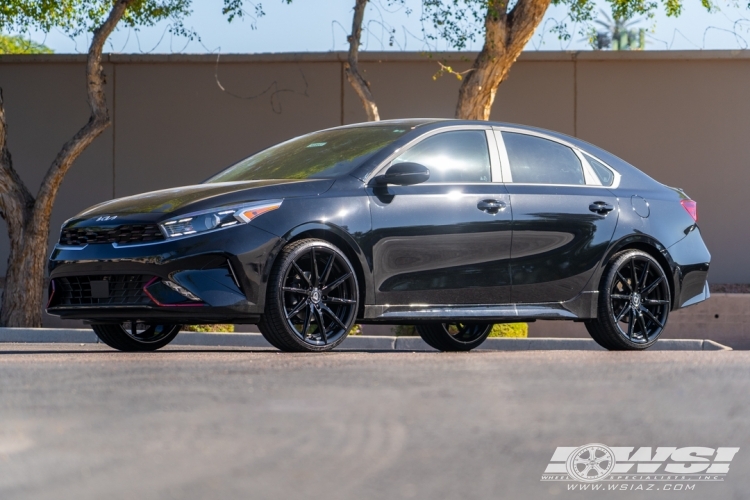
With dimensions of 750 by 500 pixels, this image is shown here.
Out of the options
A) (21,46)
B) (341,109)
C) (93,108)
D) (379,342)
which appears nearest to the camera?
(379,342)

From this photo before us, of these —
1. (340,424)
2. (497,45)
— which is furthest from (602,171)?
(497,45)

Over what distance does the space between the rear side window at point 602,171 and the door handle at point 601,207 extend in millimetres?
309

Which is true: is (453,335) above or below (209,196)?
below

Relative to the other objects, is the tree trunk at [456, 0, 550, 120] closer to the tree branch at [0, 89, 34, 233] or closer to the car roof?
the tree branch at [0, 89, 34, 233]

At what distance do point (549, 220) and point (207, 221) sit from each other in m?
2.56

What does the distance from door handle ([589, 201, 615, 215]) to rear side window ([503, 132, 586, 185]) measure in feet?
0.84

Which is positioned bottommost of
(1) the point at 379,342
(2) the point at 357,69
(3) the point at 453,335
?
(1) the point at 379,342

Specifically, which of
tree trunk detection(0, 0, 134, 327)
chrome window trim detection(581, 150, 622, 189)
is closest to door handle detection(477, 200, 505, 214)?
chrome window trim detection(581, 150, 622, 189)

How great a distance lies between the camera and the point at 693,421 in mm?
4836

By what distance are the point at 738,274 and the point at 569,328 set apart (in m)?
5.12

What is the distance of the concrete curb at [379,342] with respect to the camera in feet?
41.3

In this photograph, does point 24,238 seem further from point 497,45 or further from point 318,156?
point 318,156

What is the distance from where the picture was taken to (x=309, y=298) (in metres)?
7.91

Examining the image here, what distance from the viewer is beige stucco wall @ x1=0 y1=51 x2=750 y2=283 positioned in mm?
20391
